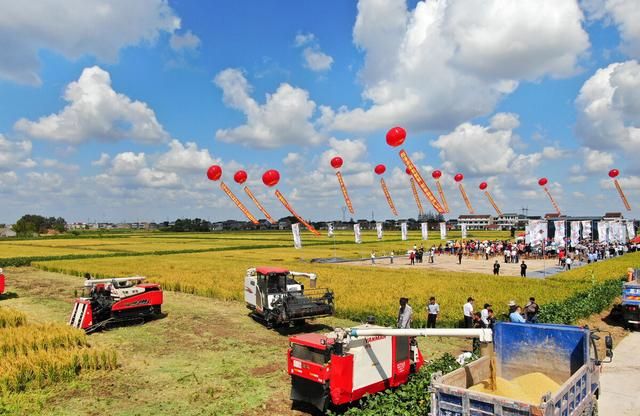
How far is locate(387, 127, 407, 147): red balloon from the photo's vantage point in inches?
1153

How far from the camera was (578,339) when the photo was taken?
361 inches

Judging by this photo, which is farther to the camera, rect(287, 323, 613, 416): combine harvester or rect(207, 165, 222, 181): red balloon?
rect(207, 165, 222, 181): red balloon

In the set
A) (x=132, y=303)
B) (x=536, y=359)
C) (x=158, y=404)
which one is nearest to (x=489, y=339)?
(x=536, y=359)

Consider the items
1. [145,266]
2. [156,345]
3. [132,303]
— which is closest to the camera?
[156,345]

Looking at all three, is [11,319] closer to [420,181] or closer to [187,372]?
[187,372]

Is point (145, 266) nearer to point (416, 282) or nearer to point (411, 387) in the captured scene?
point (416, 282)

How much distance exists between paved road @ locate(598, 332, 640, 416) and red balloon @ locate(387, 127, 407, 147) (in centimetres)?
1719

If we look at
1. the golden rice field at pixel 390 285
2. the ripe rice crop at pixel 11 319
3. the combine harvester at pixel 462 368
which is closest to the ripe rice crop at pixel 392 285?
the golden rice field at pixel 390 285

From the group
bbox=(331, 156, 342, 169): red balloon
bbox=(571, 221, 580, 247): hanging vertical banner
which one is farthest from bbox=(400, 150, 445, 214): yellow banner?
bbox=(571, 221, 580, 247): hanging vertical banner

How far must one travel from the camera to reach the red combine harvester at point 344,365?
9.51 meters

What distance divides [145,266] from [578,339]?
40224 mm

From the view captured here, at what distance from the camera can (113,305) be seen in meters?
18.4

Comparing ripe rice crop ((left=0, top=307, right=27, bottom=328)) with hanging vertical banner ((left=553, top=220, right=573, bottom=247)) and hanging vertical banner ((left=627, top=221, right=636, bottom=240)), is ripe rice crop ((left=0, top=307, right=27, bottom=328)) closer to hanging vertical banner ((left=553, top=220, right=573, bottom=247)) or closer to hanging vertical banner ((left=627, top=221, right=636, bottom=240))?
hanging vertical banner ((left=553, top=220, right=573, bottom=247))

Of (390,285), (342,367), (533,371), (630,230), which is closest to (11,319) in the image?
(342,367)
